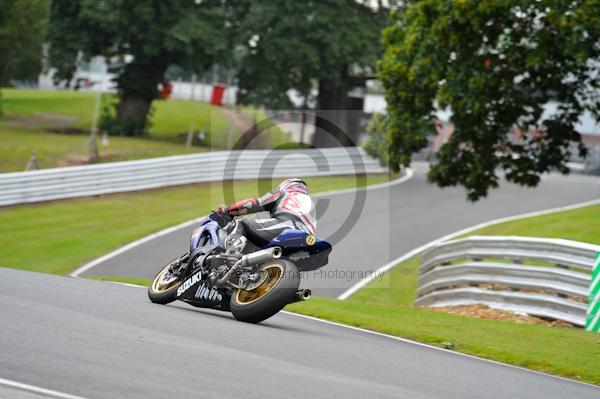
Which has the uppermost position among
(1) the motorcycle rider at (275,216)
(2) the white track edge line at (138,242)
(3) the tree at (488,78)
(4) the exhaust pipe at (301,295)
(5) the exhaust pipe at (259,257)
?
(3) the tree at (488,78)

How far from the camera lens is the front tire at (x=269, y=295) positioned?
30.6 ft

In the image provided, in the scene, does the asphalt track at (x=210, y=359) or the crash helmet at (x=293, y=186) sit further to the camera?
the crash helmet at (x=293, y=186)

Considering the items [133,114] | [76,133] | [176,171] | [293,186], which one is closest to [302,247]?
[293,186]

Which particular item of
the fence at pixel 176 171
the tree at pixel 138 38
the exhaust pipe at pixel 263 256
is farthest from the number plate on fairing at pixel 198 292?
the tree at pixel 138 38

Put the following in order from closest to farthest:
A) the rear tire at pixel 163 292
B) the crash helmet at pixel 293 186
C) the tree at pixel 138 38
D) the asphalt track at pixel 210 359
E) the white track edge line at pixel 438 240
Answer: the asphalt track at pixel 210 359 → the crash helmet at pixel 293 186 → the rear tire at pixel 163 292 → the white track edge line at pixel 438 240 → the tree at pixel 138 38

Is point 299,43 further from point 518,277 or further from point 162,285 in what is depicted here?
point 162,285

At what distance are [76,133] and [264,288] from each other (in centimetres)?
3426

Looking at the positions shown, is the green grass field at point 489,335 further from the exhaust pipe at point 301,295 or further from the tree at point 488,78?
the tree at point 488,78

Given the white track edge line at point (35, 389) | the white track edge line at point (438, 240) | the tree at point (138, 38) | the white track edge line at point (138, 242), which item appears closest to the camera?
the white track edge line at point (35, 389)

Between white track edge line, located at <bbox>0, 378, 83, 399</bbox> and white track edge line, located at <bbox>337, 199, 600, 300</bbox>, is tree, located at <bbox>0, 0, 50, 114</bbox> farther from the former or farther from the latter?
white track edge line, located at <bbox>0, 378, 83, 399</bbox>

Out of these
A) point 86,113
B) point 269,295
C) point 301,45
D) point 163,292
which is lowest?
point 163,292

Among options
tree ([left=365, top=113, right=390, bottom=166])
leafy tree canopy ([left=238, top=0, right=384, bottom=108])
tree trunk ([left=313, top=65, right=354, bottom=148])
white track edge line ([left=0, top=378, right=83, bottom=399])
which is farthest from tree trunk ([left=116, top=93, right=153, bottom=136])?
white track edge line ([left=0, top=378, right=83, bottom=399])

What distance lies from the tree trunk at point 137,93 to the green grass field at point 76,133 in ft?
3.06

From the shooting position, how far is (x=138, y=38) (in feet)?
131
